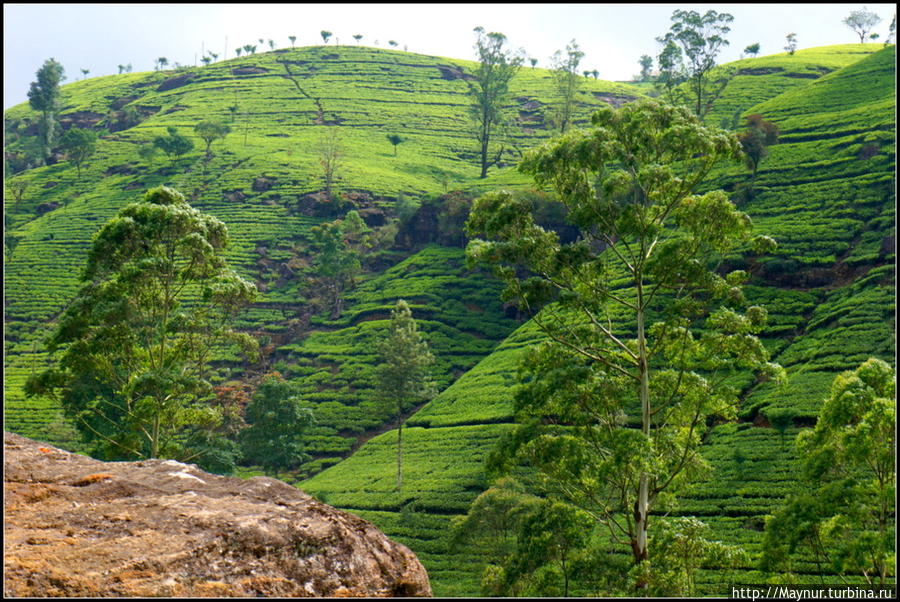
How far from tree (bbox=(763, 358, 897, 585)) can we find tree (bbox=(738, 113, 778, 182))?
55.1 metres

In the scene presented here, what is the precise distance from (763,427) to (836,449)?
23954mm

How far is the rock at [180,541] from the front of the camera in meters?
6.60

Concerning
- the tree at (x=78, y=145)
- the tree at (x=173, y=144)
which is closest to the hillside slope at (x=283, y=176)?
the tree at (x=173, y=144)

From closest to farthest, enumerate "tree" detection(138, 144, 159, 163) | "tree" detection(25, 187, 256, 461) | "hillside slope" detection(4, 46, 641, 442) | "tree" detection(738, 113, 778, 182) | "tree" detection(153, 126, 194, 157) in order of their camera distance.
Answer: "tree" detection(25, 187, 256, 461), "tree" detection(738, 113, 778, 182), "hillside slope" detection(4, 46, 641, 442), "tree" detection(153, 126, 194, 157), "tree" detection(138, 144, 159, 163)

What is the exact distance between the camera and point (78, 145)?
108688mm

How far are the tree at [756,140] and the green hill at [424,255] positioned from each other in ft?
7.07

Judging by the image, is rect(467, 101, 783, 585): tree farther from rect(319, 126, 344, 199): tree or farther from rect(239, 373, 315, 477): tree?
rect(319, 126, 344, 199): tree

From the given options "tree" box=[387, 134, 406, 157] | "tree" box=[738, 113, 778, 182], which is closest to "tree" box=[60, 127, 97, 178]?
"tree" box=[387, 134, 406, 157]

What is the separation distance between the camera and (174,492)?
8.56 metres

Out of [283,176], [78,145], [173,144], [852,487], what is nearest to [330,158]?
[283,176]

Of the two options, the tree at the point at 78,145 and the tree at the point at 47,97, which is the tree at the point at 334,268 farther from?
the tree at the point at 47,97

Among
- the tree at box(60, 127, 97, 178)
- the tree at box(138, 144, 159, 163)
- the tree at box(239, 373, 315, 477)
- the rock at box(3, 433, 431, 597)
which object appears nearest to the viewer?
the rock at box(3, 433, 431, 597)

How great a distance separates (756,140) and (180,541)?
229ft

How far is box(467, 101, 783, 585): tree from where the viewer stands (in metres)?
16.3
